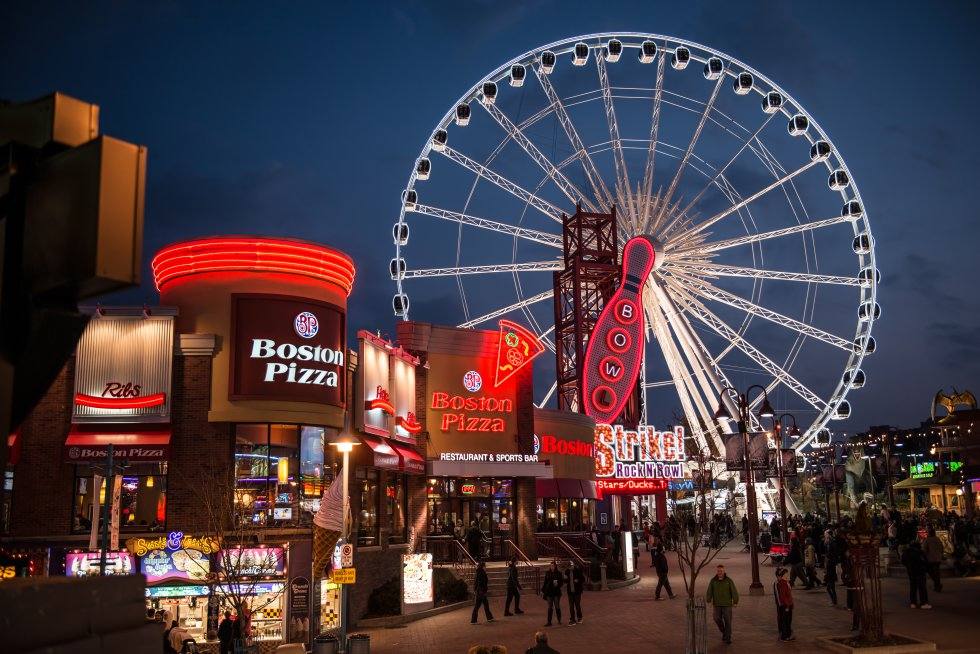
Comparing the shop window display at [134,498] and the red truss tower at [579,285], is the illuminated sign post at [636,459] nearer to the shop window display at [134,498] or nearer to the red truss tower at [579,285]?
the red truss tower at [579,285]

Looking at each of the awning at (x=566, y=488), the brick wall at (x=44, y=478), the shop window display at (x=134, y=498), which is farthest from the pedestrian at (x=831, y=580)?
the brick wall at (x=44, y=478)

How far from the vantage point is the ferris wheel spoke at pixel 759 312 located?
47.2m

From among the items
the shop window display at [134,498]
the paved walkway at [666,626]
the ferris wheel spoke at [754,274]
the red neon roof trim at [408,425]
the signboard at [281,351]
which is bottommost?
the paved walkway at [666,626]

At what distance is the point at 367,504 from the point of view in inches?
1221

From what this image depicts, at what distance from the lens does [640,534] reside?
2468 inches

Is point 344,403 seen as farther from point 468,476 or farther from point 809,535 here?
point 809,535

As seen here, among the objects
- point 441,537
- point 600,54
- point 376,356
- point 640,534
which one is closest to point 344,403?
point 376,356

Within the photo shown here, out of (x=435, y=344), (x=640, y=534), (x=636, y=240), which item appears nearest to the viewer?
(x=435, y=344)

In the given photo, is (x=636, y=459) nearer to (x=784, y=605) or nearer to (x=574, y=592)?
(x=574, y=592)

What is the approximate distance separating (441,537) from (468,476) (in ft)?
8.92

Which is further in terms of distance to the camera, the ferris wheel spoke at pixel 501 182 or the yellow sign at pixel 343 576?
the ferris wheel spoke at pixel 501 182

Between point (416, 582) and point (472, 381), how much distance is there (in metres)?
12.0

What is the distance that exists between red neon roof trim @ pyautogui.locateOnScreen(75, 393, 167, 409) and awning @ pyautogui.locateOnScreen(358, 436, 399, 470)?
6770 mm

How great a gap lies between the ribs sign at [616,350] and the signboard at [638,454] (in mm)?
1345
